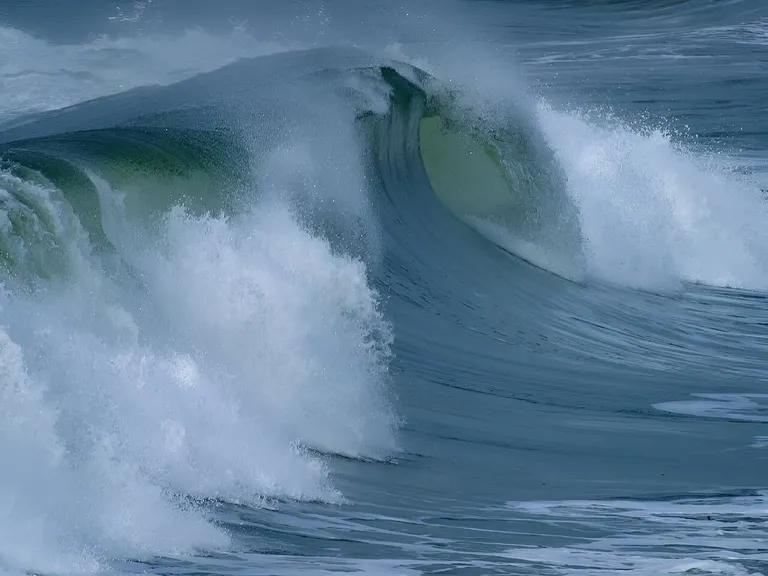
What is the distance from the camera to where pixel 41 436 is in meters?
5.26

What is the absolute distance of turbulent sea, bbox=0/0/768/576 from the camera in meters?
5.54

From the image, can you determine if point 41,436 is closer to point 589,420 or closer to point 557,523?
point 557,523

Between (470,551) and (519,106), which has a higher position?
(519,106)

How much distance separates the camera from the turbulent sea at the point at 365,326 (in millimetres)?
5539

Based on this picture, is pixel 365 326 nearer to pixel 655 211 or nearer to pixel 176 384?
pixel 176 384

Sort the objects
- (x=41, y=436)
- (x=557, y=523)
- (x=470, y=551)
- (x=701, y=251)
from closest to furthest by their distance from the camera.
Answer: (x=41, y=436) < (x=470, y=551) < (x=557, y=523) < (x=701, y=251)

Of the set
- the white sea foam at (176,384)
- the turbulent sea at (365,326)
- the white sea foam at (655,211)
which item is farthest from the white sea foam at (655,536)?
the white sea foam at (655,211)

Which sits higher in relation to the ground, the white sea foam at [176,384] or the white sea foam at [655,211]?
the white sea foam at [655,211]

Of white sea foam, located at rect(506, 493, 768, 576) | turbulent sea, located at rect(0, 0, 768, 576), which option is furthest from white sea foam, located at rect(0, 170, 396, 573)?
white sea foam, located at rect(506, 493, 768, 576)

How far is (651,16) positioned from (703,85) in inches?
365

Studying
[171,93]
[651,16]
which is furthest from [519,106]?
[651,16]

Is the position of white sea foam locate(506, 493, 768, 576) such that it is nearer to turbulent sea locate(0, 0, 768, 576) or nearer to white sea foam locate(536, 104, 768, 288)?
turbulent sea locate(0, 0, 768, 576)

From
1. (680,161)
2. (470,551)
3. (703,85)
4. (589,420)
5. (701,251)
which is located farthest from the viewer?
(703,85)

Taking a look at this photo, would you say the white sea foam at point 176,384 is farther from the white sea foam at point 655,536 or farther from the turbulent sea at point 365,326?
the white sea foam at point 655,536
